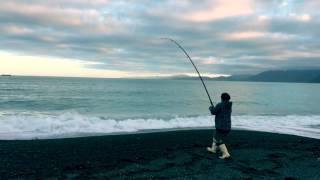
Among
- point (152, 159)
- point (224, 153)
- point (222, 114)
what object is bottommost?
point (152, 159)

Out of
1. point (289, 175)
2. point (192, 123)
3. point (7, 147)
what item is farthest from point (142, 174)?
point (192, 123)

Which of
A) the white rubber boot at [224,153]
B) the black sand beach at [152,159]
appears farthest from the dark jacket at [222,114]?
the black sand beach at [152,159]

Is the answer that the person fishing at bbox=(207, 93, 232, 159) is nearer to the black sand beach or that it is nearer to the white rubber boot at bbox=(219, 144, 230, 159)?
the white rubber boot at bbox=(219, 144, 230, 159)

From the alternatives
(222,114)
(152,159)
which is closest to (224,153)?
(222,114)

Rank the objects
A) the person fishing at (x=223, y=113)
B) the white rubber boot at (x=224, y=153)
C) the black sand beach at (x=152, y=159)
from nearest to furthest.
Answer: the black sand beach at (x=152, y=159) → the person fishing at (x=223, y=113) → the white rubber boot at (x=224, y=153)

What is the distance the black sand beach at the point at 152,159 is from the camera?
9.25 meters

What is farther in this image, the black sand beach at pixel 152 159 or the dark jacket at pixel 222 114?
the dark jacket at pixel 222 114

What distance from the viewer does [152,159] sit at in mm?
10984

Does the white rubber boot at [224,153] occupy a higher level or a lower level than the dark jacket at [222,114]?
lower

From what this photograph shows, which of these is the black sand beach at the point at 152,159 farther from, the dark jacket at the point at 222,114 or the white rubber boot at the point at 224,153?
the dark jacket at the point at 222,114

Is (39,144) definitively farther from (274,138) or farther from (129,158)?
(274,138)

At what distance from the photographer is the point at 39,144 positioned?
44.2ft

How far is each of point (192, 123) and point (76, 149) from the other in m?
12.6

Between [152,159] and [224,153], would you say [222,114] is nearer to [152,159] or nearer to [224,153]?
[224,153]
